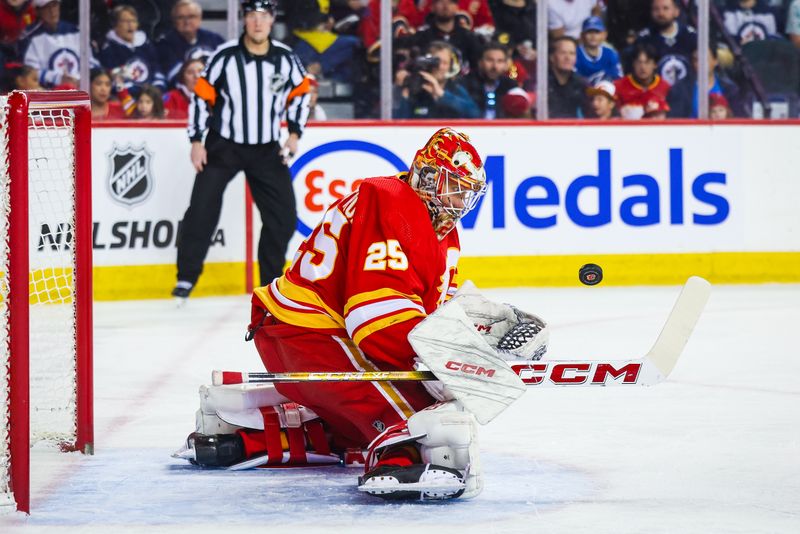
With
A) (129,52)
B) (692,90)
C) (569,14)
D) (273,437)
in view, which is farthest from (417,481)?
(692,90)

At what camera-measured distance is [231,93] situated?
637 cm

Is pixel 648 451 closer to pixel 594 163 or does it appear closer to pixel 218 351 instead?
pixel 218 351

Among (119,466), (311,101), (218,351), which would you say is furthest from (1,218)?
(311,101)

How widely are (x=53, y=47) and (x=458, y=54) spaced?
6.09 feet

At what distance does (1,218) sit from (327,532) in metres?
0.86

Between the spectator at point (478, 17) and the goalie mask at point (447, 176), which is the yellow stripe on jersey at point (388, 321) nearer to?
the goalie mask at point (447, 176)

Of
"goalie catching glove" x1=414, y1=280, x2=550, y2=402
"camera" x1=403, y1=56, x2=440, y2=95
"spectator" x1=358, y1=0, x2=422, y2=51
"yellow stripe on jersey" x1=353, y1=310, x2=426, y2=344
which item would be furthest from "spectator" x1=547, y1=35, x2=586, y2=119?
"yellow stripe on jersey" x1=353, y1=310, x2=426, y2=344

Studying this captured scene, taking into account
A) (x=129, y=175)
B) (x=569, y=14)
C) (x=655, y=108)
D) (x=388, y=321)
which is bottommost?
(x=388, y=321)

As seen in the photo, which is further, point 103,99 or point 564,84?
point 564,84

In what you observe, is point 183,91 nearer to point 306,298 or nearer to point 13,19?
point 13,19

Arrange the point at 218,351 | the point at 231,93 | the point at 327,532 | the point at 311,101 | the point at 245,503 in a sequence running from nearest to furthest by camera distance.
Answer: the point at 327,532
the point at 245,503
the point at 218,351
the point at 231,93
the point at 311,101

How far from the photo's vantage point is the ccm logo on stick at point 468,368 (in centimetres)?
292

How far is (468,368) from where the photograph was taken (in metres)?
2.93

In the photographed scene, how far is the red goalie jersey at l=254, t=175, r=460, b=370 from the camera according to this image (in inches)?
118
